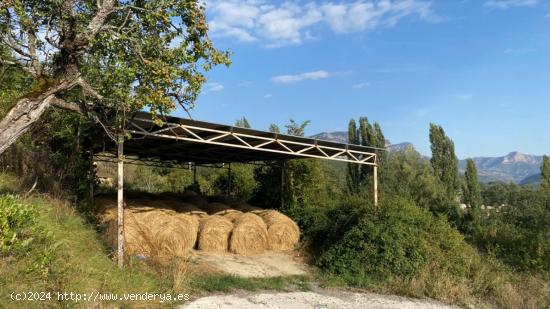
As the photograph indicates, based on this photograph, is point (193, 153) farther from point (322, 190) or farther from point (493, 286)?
point (493, 286)

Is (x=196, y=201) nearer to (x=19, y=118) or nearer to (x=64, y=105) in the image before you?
(x=64, y=105)

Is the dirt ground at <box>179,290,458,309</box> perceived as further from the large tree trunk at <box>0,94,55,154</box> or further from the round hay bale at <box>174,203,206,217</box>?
the round hay bale at <box>174,203,206,217</box>

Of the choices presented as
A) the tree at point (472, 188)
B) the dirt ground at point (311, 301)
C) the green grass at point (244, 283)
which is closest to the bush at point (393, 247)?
the dirt ground at point (311, 301)

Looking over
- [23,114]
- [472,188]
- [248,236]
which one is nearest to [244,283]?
[248,236]

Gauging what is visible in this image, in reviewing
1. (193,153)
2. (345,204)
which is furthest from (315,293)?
(193,153)

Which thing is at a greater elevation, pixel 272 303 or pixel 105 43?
pixel 105 43

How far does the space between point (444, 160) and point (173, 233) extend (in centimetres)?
3736

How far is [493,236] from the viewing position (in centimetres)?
1625

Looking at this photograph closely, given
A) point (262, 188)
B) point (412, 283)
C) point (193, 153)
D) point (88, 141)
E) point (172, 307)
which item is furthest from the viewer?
point (262, 188)

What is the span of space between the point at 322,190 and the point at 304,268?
29.3ft

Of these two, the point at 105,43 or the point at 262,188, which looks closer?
the point at 105,43

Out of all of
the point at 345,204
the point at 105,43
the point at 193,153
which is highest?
the point at 105,43

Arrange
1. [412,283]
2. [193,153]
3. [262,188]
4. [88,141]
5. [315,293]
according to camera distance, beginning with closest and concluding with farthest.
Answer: [315,293], [412,283], [88,141], [193,153], [262,188]

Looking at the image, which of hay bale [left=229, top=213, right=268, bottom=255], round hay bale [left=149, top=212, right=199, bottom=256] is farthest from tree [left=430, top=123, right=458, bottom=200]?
round hay bale [left=149, top=212, right=199, bottom=256]
